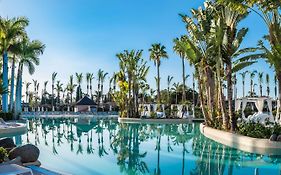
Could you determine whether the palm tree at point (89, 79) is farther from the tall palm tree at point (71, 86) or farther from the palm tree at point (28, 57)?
the palm tree at point (28, 57)

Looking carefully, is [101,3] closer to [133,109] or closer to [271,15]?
[271,15]

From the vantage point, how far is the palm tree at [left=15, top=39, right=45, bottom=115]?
1314 inches

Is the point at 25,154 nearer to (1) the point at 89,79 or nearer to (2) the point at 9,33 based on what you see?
(2) the point at 9,33

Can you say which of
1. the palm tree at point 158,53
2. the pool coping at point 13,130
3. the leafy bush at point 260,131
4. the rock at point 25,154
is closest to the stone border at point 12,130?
the pool coping at point 13,130

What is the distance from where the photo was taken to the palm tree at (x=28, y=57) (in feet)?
109

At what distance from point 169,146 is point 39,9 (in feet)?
29.6

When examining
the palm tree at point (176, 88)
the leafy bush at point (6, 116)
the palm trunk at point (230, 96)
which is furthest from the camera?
the palm tree at point (176, 88)

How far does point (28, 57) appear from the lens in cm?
3394

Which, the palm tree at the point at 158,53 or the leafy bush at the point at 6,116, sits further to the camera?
the palm tree at the point at 158,53

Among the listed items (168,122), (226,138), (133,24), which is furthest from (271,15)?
(168,122)

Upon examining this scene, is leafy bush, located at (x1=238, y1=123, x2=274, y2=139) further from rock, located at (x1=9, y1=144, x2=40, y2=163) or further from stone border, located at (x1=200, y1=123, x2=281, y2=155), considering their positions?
rock, located at (x1=9, y1=144, x2=40, y2=163)

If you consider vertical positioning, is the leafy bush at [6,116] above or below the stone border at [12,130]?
above

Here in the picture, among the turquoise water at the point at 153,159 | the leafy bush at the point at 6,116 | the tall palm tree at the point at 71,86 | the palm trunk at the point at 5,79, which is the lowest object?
the turquoise water at the point at 153,159

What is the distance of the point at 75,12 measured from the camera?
21.2m
